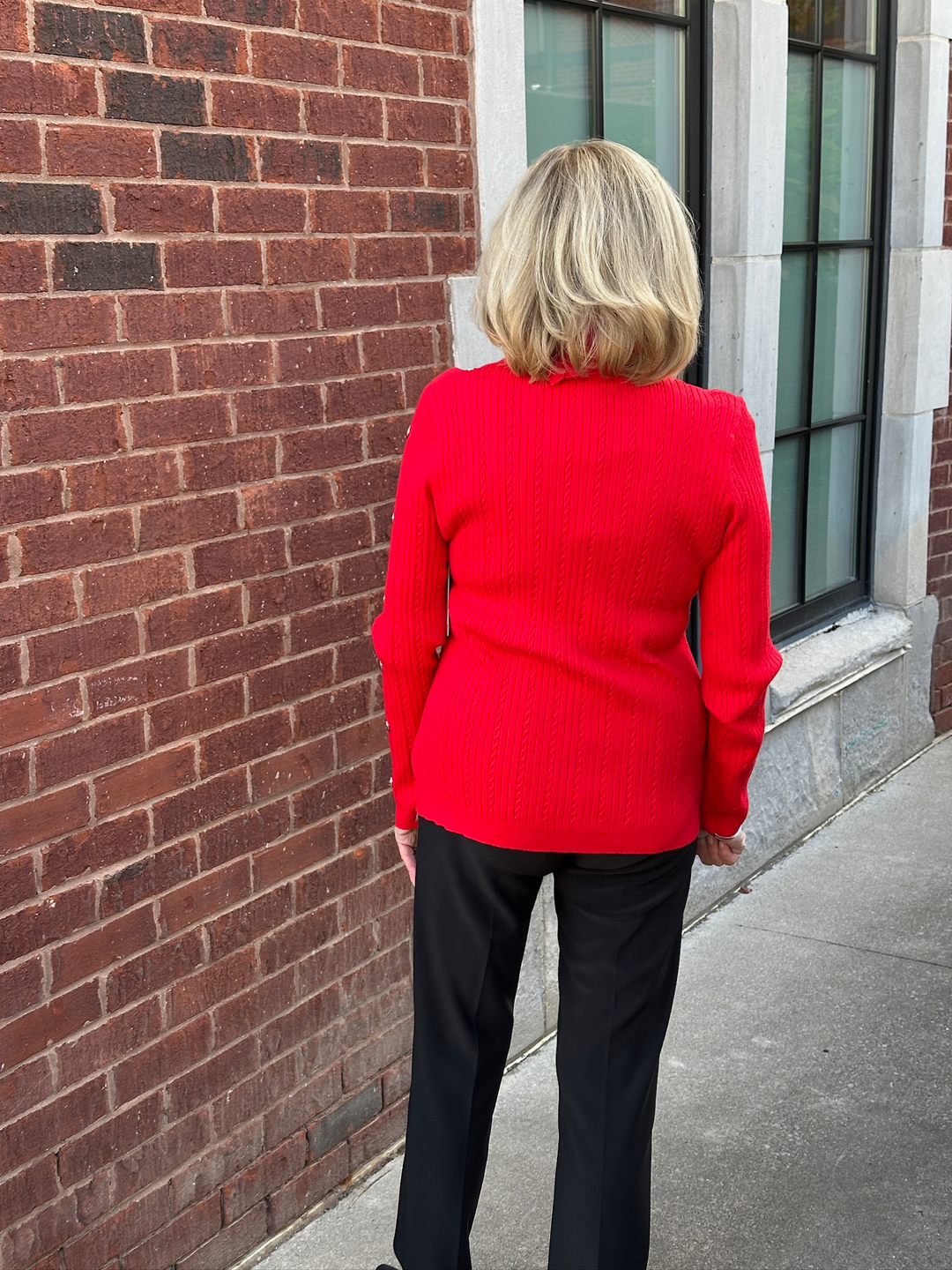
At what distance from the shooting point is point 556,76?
145 inches

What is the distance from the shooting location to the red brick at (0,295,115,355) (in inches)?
85.4

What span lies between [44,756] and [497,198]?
5.49 ft

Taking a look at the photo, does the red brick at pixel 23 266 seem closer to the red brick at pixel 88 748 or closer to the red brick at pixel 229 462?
the red brick at pixel 229 462

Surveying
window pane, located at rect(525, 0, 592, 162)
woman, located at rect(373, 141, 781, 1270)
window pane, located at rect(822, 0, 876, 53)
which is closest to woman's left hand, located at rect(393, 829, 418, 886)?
woman, located at rect(373, 141, 781, 1270)

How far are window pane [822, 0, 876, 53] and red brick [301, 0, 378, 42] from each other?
2768mm

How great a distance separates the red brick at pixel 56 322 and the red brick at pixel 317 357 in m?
0.44

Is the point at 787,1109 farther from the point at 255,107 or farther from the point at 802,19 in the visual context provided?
the point at 802,19

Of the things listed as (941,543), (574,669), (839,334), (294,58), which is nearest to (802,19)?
(839,334)

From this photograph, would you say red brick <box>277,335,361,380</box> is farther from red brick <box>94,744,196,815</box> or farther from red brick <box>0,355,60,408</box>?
red brick <box>94,744,196,815</box>

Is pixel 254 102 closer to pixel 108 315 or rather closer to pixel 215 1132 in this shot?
pixel 108 315

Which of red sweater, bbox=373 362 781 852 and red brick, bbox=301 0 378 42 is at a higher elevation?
red brick, bbox=301 0 378 42

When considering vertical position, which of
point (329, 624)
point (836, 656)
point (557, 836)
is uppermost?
A: point (329, 624)

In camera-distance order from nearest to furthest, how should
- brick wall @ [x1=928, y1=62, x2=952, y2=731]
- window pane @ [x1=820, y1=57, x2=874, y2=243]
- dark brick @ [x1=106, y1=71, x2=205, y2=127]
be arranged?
1. dark brick @ [x1=106, y1=71, x2=205, y2=127]
2. window pane @ [x1=820, y1=57, x2=874, y2=243]
3. brick wall @ [x1=928, y1=62, x2=952, y2=731]

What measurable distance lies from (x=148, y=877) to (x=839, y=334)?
389 cm
